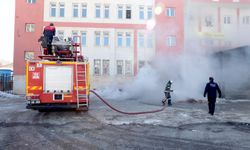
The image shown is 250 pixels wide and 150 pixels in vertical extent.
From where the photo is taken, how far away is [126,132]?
8.03 metres

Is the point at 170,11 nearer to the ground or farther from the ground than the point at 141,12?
farther from the ground

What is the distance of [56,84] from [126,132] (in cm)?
461

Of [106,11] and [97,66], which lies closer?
[97,66]

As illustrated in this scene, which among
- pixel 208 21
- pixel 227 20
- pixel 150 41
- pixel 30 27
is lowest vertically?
pixel 150 41

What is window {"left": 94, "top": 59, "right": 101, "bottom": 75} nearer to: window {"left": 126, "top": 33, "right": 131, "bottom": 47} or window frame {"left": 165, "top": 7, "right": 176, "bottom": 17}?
window {"left": 126, "top": 33, "right": 131, "bottom": 47}

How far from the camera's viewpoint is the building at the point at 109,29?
30.8 m

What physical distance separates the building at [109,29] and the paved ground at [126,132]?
20.6 metres

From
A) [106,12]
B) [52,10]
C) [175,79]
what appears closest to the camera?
[175,79]

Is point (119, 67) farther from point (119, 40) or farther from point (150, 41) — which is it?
point (150, 41)

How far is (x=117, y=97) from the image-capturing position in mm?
22844

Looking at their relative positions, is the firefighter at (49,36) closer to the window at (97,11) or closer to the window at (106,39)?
the window at (106,39)

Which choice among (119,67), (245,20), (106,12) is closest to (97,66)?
(119,67)

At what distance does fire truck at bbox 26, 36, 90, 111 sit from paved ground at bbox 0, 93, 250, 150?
678mm

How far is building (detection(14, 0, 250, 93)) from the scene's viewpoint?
3077cm
